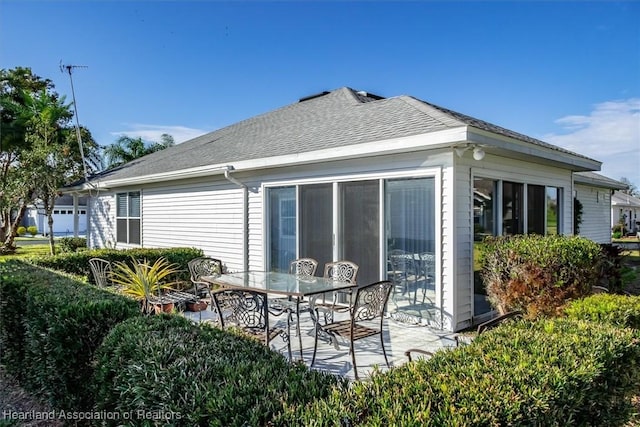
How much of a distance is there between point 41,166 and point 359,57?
40.5ft

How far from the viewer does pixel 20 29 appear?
7.55 metres

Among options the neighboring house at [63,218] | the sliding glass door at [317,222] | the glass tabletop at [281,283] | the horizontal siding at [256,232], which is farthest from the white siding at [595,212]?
the neighboring house at [63,218]

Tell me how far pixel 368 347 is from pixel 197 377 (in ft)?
11.9

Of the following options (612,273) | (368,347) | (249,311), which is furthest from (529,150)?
(249,311)

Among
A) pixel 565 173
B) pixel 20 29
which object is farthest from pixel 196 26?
pixel 565 173

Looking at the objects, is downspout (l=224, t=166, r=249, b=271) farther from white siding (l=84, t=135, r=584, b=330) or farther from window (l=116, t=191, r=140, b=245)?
window (l=116, t=191, r=140, b=245)

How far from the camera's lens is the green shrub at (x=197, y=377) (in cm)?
163

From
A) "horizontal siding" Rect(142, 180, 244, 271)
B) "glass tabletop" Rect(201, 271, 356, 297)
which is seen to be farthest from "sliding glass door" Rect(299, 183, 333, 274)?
"horizontal siding" Rect(142, 180, 244, 271)

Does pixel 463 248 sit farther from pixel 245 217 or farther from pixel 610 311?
pixel 245 217

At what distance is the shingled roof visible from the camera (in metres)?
6.36

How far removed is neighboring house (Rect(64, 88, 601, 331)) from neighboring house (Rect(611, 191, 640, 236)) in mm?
27386

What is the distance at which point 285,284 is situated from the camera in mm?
5219

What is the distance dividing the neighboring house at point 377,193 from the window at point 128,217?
58.8 inches

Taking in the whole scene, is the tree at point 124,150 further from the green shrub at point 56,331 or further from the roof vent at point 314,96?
the green shrub at point 56,331
